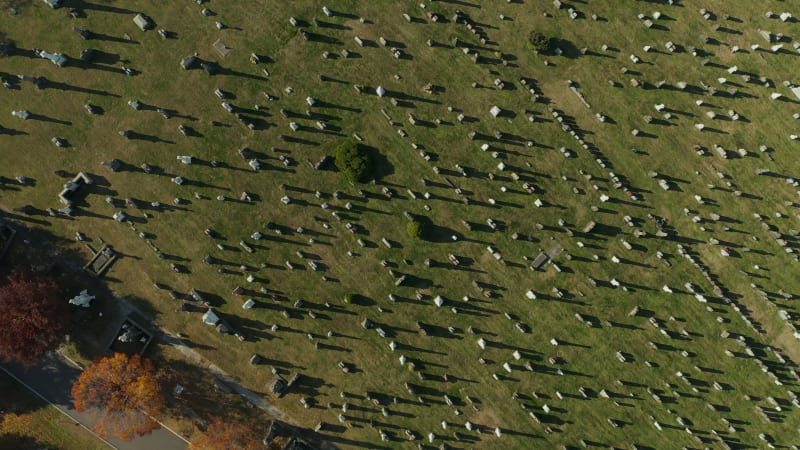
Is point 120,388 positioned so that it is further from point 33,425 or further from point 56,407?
point 33,425

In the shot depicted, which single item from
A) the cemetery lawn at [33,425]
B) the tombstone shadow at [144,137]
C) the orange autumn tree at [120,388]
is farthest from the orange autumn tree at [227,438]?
the tombstone shadow at [144,137]

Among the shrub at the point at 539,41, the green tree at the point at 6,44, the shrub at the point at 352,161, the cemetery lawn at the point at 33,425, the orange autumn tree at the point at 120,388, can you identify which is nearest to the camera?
the orange autumn tree at the point at 120,388

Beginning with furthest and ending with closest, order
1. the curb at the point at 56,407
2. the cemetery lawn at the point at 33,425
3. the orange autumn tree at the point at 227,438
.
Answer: the cemetery lawn at the point at 33,425 < the curb at the point at 56,407 < the orange autumn tree at the point at 227,438

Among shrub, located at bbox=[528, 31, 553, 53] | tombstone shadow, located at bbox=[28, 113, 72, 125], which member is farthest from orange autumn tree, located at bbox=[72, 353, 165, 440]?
shrub, located at bbox=[528, 31, 553, 53]

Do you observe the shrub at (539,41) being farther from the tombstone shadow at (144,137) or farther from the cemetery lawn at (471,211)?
the tombstone shadow at (144,137)

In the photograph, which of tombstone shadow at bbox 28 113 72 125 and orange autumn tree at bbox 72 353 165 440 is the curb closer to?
orange autumn tree at bbox 72 353 165 440

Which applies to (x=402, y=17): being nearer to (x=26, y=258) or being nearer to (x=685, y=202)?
(x=685, y=202)

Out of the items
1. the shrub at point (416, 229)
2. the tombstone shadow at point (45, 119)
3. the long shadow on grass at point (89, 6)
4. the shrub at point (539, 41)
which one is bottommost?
the tombstone shadow at point (45, 119)

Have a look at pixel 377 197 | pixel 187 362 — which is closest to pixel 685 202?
pixel 377 197
